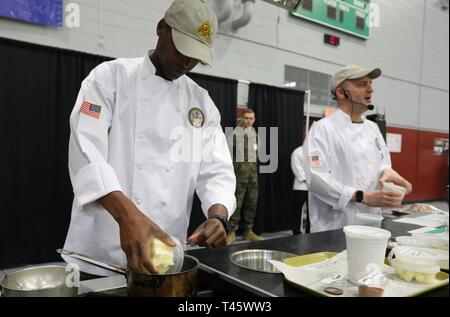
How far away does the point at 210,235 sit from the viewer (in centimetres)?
99

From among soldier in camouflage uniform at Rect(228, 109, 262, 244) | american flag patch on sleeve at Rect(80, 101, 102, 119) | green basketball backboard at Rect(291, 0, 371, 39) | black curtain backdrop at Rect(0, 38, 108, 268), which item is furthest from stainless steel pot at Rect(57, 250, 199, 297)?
green basketball backboard at Rect(291, 0, 371, 39)

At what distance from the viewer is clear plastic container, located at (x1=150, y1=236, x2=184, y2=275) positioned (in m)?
0.73

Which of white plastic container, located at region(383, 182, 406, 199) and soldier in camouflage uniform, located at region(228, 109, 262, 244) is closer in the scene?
white plastic container, located at region(383, 182, 406, 199)

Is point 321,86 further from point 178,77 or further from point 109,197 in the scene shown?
point 109,197

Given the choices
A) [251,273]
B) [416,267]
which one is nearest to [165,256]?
[251,273]

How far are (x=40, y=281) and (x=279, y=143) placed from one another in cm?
401

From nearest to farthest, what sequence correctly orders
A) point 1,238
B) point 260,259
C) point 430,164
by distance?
point 260,259 → point 1,238 → point 430,164

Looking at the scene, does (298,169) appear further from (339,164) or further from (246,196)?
(339,164)

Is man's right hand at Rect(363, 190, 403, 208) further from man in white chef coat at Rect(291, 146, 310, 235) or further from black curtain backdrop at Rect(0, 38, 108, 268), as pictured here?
black curtain backdrop at Rect(0, 38, 108, 268)

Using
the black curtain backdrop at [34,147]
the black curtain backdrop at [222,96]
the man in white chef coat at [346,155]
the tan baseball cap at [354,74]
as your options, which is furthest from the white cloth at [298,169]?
the black curtain backdrop at [34,147]

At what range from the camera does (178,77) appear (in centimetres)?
134

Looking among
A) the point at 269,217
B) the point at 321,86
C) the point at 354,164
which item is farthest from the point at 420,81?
the point at 354,164

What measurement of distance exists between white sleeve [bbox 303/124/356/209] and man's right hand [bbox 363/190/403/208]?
11cm

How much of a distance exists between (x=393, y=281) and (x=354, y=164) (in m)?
1.24
